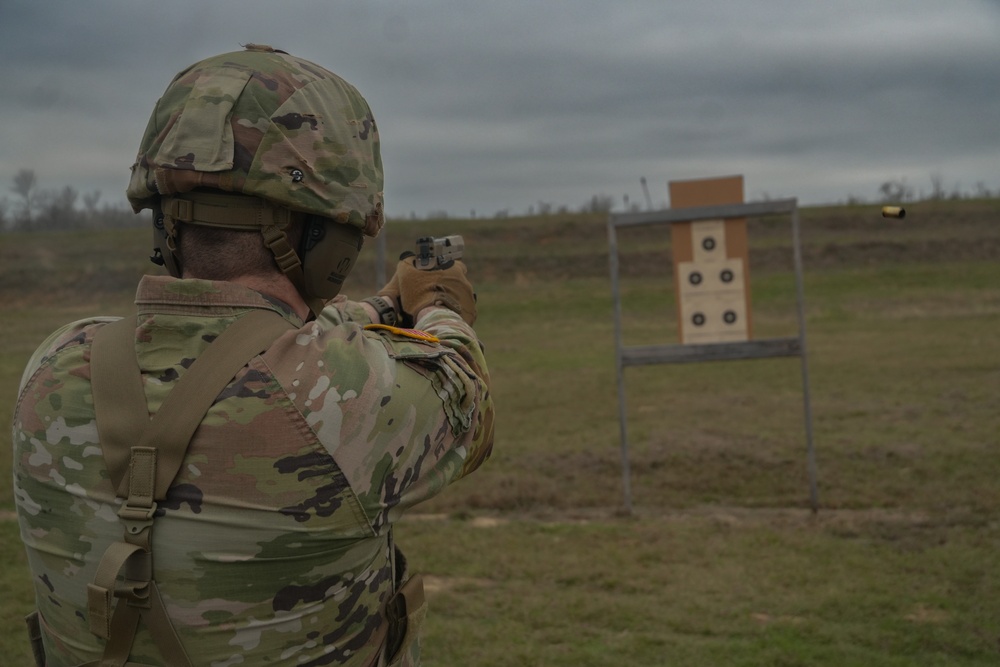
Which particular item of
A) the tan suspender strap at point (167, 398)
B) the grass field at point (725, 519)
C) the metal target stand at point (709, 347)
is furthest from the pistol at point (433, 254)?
the metal target stand at point (709, 347)

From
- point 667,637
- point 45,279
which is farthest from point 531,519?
point 45,279

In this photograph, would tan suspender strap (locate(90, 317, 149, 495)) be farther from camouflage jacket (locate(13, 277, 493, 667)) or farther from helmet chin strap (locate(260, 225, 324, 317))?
helmet chin strap (locate(260, 225, 324, 317))

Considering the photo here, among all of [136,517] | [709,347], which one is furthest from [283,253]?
[709,347]

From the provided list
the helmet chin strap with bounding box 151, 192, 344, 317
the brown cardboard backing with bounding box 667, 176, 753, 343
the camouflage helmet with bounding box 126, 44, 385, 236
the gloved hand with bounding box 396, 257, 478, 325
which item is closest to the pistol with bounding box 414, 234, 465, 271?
the gloved hand with bounding box 396, 257, 478, 325

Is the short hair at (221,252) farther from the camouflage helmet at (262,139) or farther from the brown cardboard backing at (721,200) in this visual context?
the brown cardboard backing at (721,200)

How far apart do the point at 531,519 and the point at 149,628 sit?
17.3ft

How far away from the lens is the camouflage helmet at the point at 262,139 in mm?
1581

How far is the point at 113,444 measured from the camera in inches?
58.2

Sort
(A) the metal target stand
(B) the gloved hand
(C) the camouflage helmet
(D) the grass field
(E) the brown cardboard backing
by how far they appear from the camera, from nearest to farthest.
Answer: (C) the camouflage helmet < (B) the gloved hand < (D) the grass field < (A) the metal target stand < (E) the brown cardboard backing

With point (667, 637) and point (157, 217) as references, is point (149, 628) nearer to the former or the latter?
point (157, 217)

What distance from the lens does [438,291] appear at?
2.20 meters

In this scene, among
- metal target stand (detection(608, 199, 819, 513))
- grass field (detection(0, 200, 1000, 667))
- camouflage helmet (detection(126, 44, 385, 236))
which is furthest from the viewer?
metal target stand (detection(608, 199, 819, 513))

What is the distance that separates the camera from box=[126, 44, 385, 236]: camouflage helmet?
1.58 meters

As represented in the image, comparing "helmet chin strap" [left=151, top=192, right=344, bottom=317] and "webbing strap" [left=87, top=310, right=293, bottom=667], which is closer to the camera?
"webbing strap" [left=87, top=310, right=293, bottom=667]
